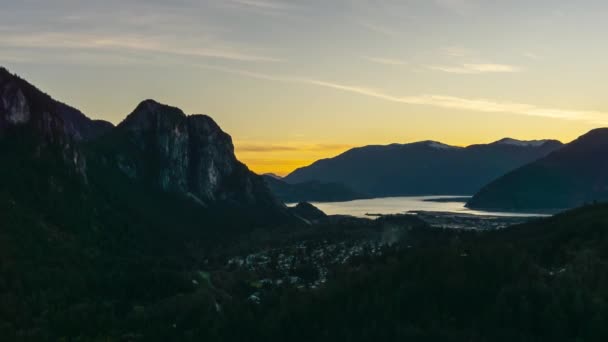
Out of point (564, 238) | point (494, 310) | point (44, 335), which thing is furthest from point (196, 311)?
point (564, 238)

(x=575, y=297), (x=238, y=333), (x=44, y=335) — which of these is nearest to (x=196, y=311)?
(x=238, y=333)

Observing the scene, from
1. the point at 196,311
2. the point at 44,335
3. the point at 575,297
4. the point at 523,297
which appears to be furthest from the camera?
the point at 196,311

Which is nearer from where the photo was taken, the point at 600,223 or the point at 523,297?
the point at 523,297

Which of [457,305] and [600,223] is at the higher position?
[600,223]

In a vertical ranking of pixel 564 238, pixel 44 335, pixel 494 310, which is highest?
pixel 564 238

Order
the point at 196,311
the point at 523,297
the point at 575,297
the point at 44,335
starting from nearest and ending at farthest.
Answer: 1. the point at 575,297
2. the point at 523,297
3. the point at 44,335
4. the point at 196,311

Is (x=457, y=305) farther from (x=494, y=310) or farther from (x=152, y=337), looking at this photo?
(x=152, y=337)

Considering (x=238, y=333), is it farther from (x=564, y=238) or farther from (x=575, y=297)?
(x=564, y=238)

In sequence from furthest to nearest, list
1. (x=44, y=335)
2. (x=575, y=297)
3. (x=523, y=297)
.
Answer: (x=44, y=335) < (x=523, y=297) < (x=575, y=297)

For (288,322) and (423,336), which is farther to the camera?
(288,322)
